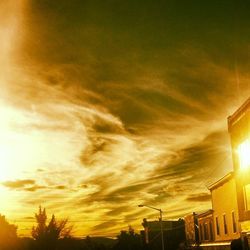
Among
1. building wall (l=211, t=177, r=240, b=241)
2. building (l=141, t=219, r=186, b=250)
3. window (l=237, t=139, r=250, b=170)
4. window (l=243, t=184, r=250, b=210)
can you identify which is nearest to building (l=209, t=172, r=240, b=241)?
building wall (l=211, t=177, r=240, b=241)

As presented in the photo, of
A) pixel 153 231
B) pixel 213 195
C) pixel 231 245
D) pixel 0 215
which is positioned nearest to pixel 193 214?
pixel 213 195

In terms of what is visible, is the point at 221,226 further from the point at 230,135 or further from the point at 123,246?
the point at 123,246

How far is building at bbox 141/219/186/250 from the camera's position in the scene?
3128 inches

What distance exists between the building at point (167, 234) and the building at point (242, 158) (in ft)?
164

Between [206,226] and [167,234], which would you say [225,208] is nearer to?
[206,226]

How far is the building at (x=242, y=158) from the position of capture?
2697 centimetres

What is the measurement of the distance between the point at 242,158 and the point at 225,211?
27.3 feet

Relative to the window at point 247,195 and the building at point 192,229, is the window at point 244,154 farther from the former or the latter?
the building at point 192,229

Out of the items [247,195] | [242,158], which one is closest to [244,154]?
[242,158]

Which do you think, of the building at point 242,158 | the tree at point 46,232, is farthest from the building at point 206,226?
the tree at point 46,232

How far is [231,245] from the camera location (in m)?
29.3

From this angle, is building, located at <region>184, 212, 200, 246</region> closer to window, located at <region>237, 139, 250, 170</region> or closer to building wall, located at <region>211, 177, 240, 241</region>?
building wall, located at <region>211, 177, 240, 241</region>

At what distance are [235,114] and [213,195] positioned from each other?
1216 cm

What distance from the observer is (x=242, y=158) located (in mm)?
28203
